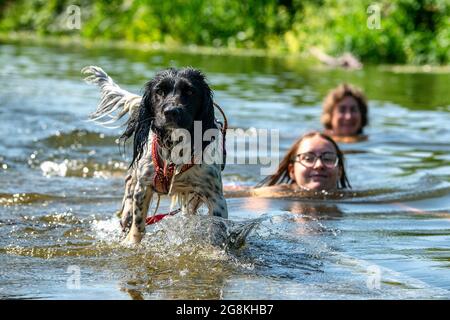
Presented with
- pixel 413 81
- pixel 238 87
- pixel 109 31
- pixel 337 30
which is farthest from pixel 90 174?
pixel 109 31

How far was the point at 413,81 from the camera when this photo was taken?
18.3m

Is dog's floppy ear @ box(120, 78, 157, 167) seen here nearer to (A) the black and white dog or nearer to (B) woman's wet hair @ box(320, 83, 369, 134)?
(A) the black and white dog

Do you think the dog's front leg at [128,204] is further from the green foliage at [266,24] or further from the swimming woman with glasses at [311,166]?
the green foliage at [266,24]

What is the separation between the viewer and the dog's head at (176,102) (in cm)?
529

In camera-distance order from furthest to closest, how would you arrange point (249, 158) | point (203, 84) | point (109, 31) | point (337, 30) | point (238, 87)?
point (109, 31), point (337, 30), point (238, 87), point (249, 158), point (203, 84)

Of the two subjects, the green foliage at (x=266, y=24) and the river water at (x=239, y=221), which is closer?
the river water at (x=239, y=221)

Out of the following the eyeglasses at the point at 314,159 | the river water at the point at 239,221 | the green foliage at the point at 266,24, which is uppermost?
the green foliage at the point at 266,24

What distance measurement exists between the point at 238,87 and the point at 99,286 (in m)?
11.6

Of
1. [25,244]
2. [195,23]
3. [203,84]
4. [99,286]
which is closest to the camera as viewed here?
[99,286]

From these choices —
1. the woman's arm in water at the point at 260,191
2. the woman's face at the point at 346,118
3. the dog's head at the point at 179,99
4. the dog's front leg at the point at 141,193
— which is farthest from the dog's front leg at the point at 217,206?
the woman's face at the point at 346,118

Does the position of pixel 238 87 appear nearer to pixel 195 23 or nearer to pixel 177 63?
pixel 177 63

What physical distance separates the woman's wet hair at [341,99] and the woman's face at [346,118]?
0.05 m

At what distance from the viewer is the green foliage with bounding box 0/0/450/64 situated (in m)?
22.5

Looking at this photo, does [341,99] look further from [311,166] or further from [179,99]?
[179,99]
